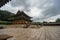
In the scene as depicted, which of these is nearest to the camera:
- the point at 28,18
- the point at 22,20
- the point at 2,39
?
the point at 2,39

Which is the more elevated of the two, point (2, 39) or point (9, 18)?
point (9, 18)

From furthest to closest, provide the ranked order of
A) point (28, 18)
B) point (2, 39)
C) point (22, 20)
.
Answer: point (28, 18) → point (22, 20) → point (2, 39)

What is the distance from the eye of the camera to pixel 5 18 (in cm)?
2816

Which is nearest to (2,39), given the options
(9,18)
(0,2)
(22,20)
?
(0,2)

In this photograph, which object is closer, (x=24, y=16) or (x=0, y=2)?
(x=0, y=2)

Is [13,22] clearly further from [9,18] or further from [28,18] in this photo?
[28,18]

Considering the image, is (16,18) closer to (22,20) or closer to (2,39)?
(22,20)

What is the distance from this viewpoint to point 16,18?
27125mm

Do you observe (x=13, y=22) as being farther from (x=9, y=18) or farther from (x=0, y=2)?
(x=0, y=2)

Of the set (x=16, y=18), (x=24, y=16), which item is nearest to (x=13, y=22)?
(x=16, y=18)

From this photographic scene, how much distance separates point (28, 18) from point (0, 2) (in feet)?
90.0

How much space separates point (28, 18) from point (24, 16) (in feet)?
6.60

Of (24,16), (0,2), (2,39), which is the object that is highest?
(24,16)

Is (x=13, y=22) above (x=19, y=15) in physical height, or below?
below
